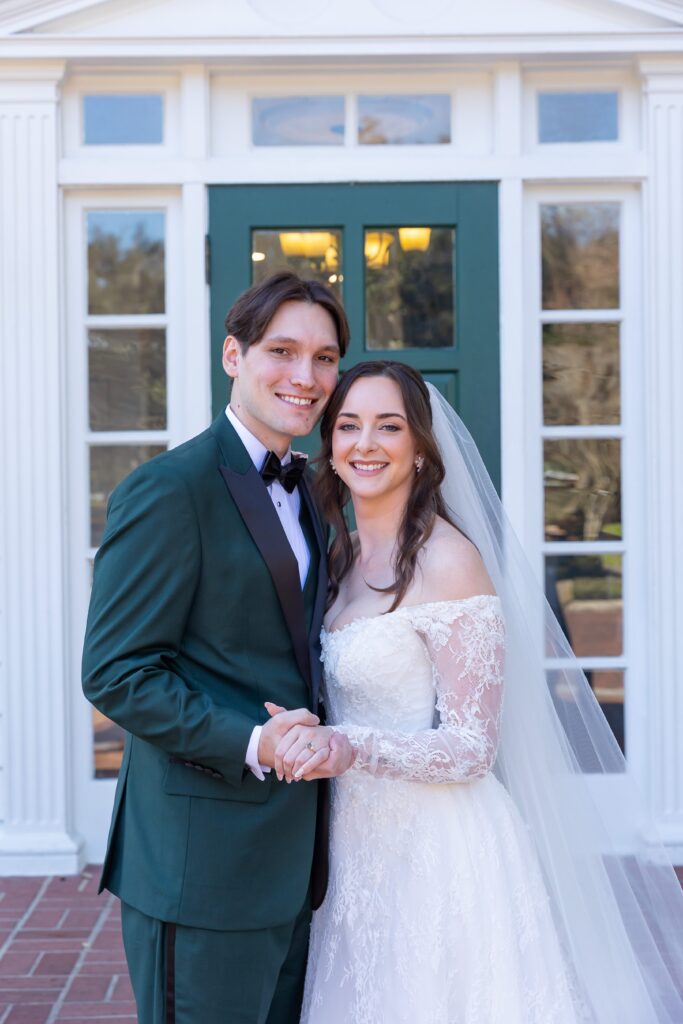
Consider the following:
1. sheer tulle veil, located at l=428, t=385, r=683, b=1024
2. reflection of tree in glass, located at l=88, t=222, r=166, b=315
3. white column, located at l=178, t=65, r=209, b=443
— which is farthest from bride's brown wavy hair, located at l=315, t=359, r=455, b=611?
reflection of tree in glass, located at l=88, t=222, r=166, b=315

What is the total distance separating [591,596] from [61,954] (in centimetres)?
257

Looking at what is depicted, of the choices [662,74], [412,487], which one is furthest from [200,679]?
[662,74]

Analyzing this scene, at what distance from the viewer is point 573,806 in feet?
9.20

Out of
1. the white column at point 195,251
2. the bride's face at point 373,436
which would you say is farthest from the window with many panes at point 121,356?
the bride's face at point 373,436

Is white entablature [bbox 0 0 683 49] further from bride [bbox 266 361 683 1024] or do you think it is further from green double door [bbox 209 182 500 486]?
bride [bbox 266 361 683 1024]

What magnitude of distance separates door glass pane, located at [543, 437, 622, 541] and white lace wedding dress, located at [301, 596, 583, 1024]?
239cm

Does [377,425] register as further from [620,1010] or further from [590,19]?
[590,19]

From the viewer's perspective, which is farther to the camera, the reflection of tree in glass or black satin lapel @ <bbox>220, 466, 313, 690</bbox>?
the reflection of tree in glass

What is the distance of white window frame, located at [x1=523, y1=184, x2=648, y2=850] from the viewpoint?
4.76 m

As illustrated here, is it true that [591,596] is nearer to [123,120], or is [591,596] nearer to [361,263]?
[361,263]

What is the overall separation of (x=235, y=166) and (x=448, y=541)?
2.62 m

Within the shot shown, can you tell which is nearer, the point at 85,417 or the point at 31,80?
the point at 31,80

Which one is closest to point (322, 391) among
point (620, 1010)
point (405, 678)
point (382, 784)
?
point (405, 678)

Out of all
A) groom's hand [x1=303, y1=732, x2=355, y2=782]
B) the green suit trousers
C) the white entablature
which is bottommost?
the green suit trousers
